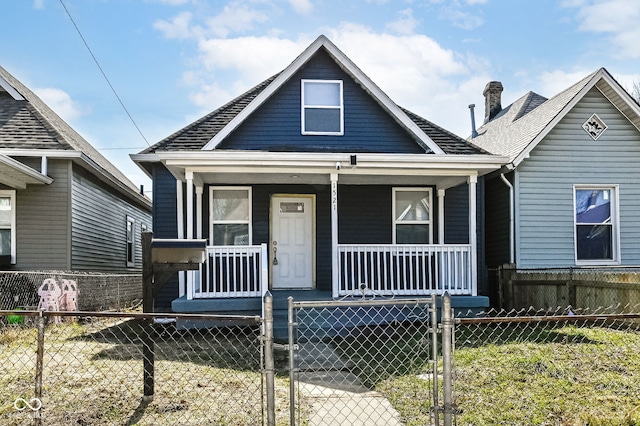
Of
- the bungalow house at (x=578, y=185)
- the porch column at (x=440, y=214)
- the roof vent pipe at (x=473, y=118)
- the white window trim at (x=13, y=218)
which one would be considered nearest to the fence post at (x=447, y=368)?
the porch column at (x=440, y=214)

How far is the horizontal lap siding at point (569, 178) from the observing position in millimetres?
12742

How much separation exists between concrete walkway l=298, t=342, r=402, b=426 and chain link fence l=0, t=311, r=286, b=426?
0.50m

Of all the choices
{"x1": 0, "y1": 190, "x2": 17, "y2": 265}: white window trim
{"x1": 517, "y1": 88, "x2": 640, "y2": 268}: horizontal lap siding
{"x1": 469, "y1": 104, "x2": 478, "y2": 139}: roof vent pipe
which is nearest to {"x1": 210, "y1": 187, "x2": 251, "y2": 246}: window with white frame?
{"x1": 0, "y1": 190, "x2": 17, "y2": 265}: white window trim

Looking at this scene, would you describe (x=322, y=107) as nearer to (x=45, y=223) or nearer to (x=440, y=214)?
(x=440, y=214)

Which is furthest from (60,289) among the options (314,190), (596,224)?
(596,224)

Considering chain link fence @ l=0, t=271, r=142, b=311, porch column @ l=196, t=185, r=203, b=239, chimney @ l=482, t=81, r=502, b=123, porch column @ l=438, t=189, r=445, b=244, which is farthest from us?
chimney @ l=482, t=81, r=502, b=123

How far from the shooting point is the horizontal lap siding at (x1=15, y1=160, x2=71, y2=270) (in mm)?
12703

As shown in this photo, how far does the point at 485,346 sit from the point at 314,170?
460cm

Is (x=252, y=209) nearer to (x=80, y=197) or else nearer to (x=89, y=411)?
(x=80, y=197)

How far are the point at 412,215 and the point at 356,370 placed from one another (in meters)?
6.26

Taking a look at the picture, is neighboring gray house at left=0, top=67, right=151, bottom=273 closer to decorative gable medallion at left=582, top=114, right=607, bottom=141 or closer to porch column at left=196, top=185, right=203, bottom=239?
porch column at left=196, top=185, right=203, bottom=239

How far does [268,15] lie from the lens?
11273 mm

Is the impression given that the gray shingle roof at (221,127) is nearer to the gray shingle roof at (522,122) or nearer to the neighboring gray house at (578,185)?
the gray shingle roof at (522,122)

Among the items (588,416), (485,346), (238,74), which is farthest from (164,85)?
(588,416)
